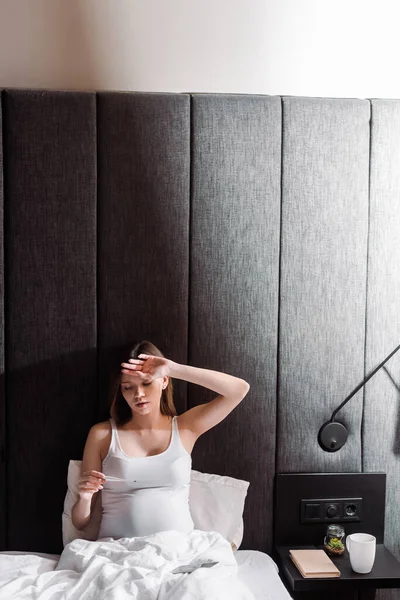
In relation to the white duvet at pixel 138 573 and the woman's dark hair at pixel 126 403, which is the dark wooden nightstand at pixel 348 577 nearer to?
the white duvet at pixel 138 573

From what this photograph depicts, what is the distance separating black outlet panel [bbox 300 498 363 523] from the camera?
2.38 meters

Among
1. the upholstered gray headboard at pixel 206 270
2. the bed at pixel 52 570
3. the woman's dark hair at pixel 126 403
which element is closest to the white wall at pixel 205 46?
the upholstered gray headboard at pixel 206 270

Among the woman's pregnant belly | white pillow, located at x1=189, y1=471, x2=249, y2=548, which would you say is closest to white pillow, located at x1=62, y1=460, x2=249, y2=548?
white pillow, located at x1=189, y1=471, x2=249, y2=548

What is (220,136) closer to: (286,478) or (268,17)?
(268,17)

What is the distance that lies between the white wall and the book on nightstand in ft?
4.96

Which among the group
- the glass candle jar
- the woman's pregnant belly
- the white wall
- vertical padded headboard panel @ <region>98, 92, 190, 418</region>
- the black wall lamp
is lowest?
the glass candle jar

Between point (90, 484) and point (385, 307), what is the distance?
1111mm

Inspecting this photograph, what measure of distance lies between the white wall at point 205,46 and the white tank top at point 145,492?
1187 mm

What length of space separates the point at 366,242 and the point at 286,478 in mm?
822

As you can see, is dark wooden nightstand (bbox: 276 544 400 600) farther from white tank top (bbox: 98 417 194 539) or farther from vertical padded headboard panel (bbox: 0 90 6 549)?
Result: vertical padded headboard panel (bbox: 0 90 6 549)

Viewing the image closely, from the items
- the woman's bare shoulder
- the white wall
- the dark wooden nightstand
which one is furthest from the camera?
the white wall

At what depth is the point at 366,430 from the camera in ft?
7.95

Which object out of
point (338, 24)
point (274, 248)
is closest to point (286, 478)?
point (274, 248)

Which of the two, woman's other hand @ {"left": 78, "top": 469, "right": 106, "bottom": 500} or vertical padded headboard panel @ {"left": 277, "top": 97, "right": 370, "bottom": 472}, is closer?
woman's other hand @ {"left": 78, "top": 469, "right": 106, "bottom": 500}
